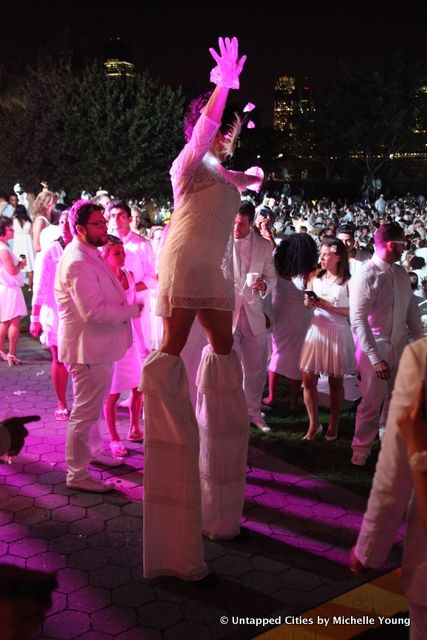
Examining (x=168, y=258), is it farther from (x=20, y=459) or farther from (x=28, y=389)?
(x=28, y=389)

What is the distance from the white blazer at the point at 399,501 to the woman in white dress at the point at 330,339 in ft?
11.6

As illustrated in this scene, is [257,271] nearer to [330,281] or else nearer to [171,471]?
[330,281]

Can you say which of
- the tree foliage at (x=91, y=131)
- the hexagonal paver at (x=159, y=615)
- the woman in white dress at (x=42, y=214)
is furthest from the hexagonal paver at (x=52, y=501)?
the tree foliage at (x=91, y=131)

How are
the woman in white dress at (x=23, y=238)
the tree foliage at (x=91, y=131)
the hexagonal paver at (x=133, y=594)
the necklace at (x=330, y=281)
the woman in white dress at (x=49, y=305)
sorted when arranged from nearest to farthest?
the hexagonal paver at (x=133, y=594) < the necklace at (x=330, y=281) < the woman in white dress at (x=49, y=305) < the woman in white dress at (x=23, y=238) < the tree foliage at (x=91, y=131)

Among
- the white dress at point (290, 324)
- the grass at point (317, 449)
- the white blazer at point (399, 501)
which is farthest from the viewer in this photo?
the white dress at point (290, 324)

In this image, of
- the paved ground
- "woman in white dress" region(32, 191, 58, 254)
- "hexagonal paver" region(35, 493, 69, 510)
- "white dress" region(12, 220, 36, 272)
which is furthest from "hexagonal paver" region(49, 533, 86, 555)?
"white dress" region(12, 220, 36, 272)

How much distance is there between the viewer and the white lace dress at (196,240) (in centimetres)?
337

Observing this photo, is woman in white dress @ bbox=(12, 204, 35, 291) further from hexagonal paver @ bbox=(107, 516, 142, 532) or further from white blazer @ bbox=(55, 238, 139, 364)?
hexagonal paver @ bbox=(107, 516, 142, 532)

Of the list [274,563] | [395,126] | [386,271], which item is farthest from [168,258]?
[395,126]

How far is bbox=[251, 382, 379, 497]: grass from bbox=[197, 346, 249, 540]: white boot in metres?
1.24

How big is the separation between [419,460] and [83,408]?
9.97 feet

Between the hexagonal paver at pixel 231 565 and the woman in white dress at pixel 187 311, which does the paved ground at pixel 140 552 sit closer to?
the hexagonal paver at pixel 231 565

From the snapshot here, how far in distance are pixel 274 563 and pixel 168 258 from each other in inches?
69.7

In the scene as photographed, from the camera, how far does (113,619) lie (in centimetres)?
321
